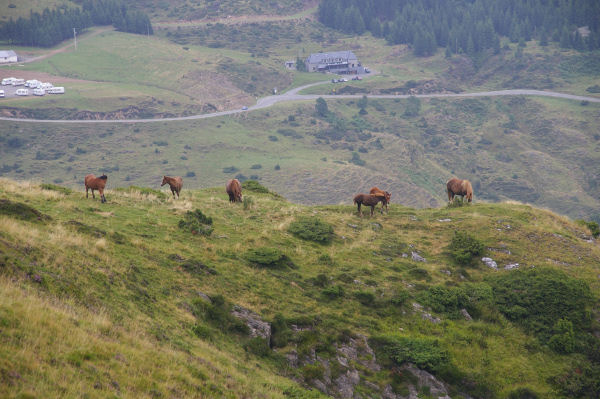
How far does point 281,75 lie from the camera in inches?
7785

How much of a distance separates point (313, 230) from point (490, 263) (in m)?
9.84

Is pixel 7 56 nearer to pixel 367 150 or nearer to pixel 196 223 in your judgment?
pixel 367 150

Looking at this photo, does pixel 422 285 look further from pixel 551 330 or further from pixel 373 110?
pixel 373 110

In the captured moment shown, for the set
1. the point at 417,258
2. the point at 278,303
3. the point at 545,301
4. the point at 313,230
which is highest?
the point at 278,303

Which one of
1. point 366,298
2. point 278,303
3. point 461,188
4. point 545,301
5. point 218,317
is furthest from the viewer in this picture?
point 461,188

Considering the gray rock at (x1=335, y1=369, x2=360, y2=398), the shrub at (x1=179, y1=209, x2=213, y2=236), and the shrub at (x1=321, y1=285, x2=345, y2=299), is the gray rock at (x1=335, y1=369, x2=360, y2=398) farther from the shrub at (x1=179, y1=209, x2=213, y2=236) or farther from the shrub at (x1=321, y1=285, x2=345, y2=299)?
the shrub at (x1=179, y1=209, x2=213, y2=236)

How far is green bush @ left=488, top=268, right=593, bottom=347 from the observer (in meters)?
20.7

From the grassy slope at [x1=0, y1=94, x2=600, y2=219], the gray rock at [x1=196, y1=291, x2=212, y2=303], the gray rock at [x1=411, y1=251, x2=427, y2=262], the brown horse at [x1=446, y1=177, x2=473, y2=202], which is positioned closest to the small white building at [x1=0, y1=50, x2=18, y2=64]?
the grassy slope at [x1=0, y1=94, x2=600, y2=219]

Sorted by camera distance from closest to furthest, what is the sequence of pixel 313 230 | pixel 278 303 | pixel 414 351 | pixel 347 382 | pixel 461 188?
pixel 347 382, pixel 414 351, pixel 278 303, pixel 313 230, pixel 461 188

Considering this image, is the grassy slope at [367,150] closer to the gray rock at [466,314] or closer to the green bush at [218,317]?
the gray rock at [466,314]

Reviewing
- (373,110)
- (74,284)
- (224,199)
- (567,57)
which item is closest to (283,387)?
(74,284)

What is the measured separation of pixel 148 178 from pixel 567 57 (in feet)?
561

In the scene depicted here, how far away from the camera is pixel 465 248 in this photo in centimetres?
2681

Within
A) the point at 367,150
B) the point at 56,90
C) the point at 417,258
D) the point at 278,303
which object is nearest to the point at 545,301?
the point at 417,258
